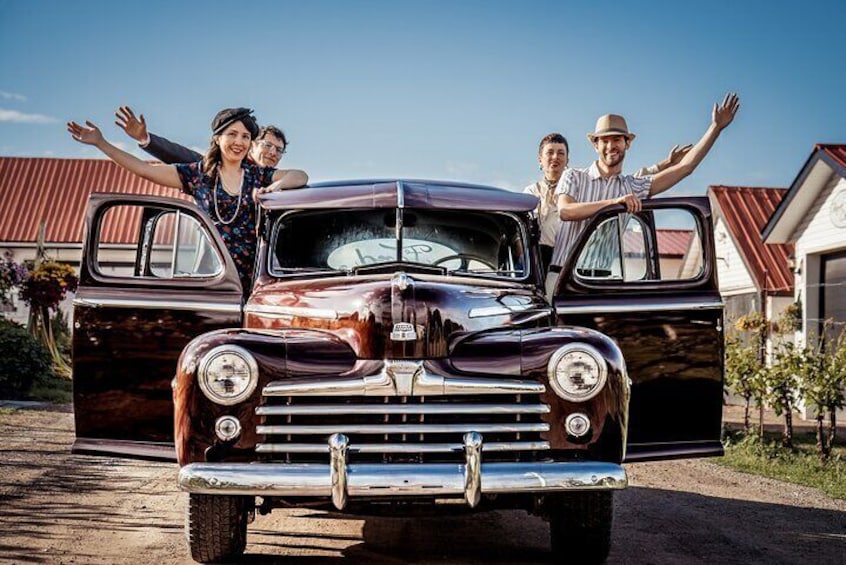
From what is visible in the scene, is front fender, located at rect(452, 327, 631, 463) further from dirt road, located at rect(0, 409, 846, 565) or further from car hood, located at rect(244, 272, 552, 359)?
dirt road, located at rect(0, 409, 846, 565)

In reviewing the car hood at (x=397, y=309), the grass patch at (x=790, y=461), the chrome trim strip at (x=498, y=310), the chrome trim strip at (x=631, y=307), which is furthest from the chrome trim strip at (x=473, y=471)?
the grass patch at (x=790, y=461)

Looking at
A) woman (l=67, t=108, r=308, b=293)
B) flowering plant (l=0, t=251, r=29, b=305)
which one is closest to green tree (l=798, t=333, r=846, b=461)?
woman (l=67, t=108, r=308, b=293)

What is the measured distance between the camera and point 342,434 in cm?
411

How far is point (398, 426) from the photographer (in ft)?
13.7

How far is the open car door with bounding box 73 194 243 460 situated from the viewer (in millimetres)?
4973

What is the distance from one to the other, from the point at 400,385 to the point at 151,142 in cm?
286

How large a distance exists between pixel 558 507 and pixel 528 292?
A: 4.13 feet

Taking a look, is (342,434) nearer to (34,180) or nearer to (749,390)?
(749,390)

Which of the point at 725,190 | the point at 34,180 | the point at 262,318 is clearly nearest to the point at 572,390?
the point at 262,318

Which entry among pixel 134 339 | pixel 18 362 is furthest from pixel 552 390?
pixel 18 362

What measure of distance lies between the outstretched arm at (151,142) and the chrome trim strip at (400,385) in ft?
8.35

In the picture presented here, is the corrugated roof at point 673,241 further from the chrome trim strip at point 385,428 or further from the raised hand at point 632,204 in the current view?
the chrome trim strip at point 385,428

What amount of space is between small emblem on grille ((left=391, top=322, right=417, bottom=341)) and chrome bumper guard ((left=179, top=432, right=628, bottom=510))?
1.98 ft

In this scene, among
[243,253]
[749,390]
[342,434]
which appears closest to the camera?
[342,434]
